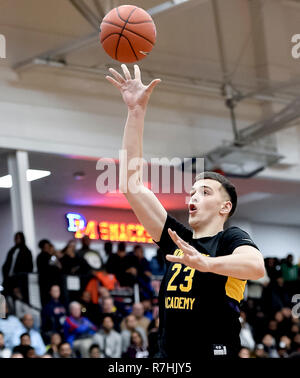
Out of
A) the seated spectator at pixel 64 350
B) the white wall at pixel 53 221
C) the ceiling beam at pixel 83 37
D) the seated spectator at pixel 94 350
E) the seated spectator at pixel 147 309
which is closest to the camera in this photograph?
the seated spectator at pixel 64 350

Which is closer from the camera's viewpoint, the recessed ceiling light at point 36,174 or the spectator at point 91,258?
the spectator at point 91,258

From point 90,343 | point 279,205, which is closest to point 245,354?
point 90,343

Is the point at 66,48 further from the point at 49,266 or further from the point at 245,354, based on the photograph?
the point at 245,354

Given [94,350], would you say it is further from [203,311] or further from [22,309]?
[203,311]

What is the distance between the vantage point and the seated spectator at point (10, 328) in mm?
11469

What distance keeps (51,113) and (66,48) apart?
1606mm

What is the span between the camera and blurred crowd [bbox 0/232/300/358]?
11.9m

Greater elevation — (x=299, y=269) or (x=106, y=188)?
(x=106, y=188)

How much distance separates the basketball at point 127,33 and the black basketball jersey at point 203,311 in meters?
2.31

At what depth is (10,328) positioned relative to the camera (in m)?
11.8

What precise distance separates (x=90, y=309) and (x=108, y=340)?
1124mm

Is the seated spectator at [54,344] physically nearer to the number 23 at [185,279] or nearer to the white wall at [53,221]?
the white wall at [53,221]

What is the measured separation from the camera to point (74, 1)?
492 inches

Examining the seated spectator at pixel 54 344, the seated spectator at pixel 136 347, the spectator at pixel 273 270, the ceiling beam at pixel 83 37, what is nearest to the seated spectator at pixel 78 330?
the seated spectator at pixel 54 344
